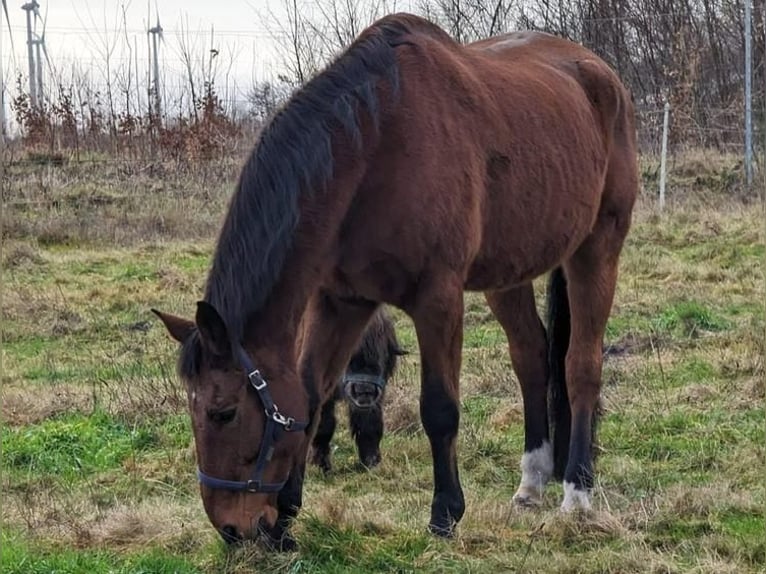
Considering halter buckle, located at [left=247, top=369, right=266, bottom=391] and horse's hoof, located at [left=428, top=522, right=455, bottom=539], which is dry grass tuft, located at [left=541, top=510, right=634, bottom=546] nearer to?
horse's hoof, located at [left=428, top=522, right=455, bottom=539]

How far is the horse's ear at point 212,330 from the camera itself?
3186 millimetres

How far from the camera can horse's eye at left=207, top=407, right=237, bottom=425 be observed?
327 cm

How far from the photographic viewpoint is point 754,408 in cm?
558

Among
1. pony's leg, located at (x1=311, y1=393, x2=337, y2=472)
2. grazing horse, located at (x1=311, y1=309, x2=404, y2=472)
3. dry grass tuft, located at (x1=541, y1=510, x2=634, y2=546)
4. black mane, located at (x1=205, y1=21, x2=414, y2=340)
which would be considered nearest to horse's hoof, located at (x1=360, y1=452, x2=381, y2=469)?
grazing horse, located at (x1=311, y1=309, x2=404, y2=472)

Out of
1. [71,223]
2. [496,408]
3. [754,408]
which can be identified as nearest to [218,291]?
[496,408]

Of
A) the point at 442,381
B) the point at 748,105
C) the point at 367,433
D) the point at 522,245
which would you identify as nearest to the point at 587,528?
the point at 442,381

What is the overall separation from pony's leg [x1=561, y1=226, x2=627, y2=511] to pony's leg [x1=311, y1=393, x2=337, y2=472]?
1.18 meters

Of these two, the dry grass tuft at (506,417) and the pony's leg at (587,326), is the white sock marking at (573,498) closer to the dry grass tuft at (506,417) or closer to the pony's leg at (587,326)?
the pony's leg at (587,326)

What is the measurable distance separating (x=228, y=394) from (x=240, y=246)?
49 cm

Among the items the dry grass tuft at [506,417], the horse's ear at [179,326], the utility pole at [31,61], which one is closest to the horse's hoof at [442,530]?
the horse's ear at [179,326]

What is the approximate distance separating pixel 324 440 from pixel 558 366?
3.98 feet

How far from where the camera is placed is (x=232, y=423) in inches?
130

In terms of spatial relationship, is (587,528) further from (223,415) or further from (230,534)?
(223,415)

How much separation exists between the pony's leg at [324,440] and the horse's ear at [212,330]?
1855 millimetres
